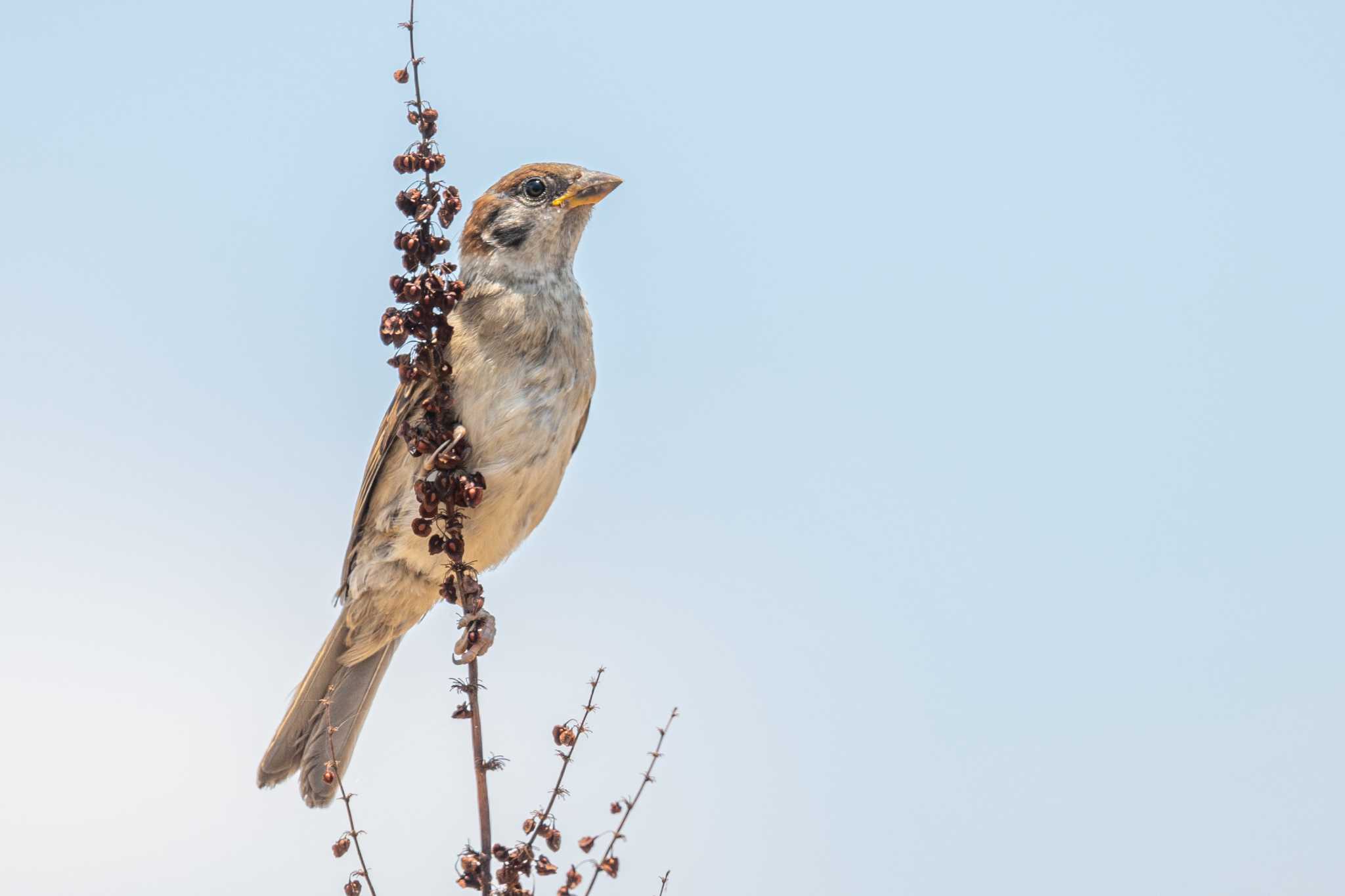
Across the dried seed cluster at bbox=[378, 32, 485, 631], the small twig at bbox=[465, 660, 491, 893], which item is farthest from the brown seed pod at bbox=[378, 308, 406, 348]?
the small twig at bbox=[465, 660, 491, 893]

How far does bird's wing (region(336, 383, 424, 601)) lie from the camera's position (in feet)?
20.5

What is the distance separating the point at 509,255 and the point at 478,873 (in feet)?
10.3

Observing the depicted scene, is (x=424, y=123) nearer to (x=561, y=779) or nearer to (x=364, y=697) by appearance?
(x=561, y=779)

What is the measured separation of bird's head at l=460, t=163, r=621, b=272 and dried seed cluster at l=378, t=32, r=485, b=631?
1429 millimetres

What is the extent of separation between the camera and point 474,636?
15.2 feet

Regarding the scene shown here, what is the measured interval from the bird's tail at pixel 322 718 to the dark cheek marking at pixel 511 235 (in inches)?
73.1

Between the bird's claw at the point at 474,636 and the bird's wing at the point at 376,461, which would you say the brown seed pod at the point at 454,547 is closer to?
the bird's claw at the point at 474,636

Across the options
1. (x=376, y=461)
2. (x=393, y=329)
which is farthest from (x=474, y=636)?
(x=376, y=461)

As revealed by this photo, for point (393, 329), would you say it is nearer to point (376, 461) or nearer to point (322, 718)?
point (376, 461)

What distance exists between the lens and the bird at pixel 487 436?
19.2 feet

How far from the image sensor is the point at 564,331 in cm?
613

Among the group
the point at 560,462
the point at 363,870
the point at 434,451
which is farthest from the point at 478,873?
the point at 560,462

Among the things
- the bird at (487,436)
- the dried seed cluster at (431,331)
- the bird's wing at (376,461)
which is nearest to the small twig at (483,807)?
the dried seed cluster at (431,331)

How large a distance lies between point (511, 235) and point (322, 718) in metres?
2.35
